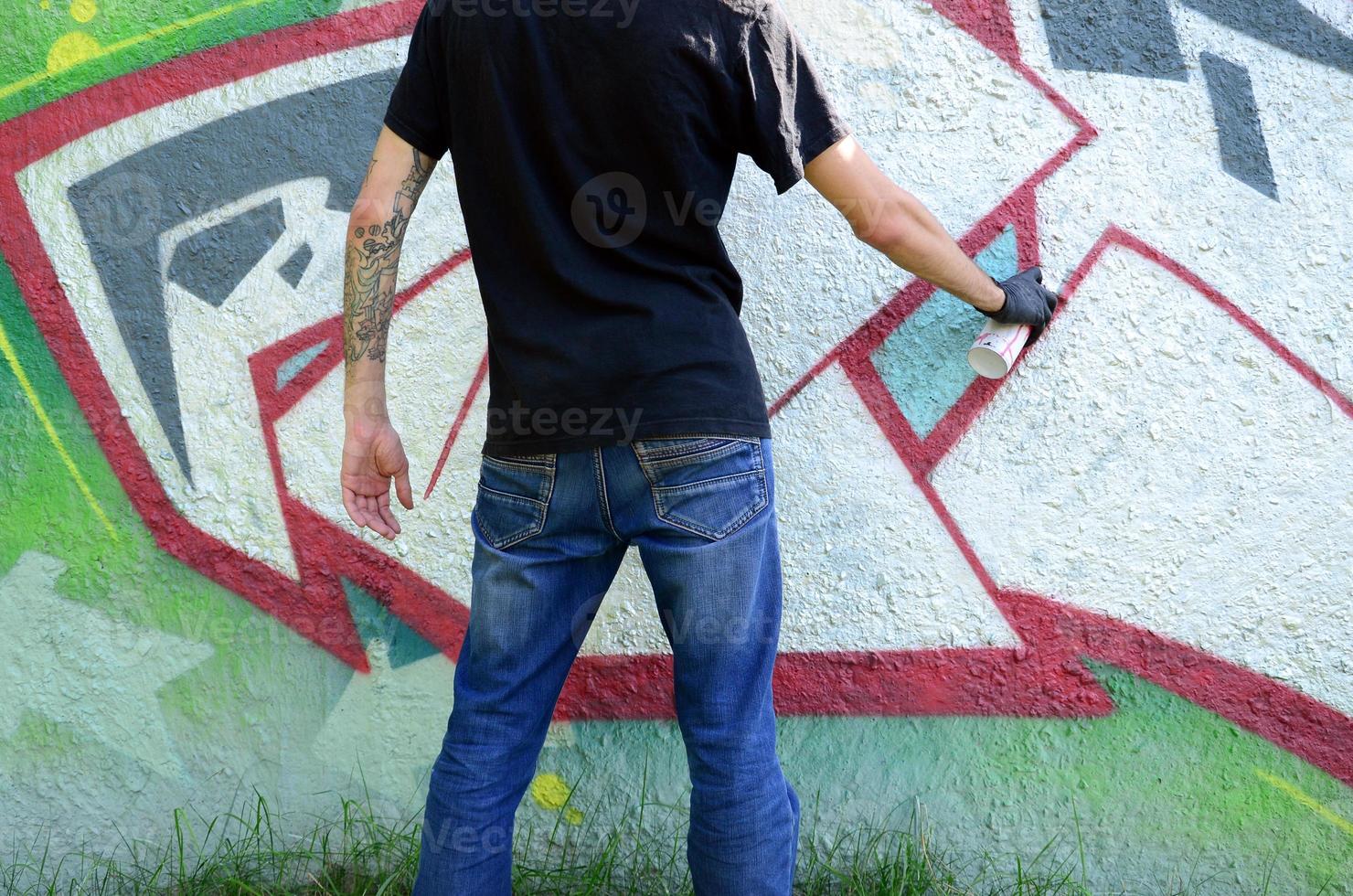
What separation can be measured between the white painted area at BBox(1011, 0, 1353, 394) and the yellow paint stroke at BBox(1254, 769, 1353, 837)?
0.83 meters

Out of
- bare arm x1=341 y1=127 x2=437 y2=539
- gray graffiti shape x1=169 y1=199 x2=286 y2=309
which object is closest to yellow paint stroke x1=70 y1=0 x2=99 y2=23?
gray graffiti shape x1=169 y1=199 x2=286 y2=309

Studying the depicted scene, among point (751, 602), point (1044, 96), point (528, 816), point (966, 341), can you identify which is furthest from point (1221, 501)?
point (528, 816)

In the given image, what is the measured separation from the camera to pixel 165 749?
7.15 ft

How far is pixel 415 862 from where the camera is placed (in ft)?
6.81

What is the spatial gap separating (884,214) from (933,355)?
73cm

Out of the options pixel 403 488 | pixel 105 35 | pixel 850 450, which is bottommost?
pixel 850 450

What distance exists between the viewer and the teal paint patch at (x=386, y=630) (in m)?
2.18

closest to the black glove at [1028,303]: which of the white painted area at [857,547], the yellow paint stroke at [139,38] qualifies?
the white painted area at [857,547]

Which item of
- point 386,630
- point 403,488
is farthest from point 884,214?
point 386,630

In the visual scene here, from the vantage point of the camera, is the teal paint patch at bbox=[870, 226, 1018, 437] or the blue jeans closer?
the blue jeans

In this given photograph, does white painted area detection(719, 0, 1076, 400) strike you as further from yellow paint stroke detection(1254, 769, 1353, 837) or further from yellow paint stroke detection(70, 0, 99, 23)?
yellow paint stroke detection(70, 0, 99, 23)

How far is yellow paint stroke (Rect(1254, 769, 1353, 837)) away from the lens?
6.57 feet

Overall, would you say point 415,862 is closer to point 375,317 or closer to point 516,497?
point 516,497

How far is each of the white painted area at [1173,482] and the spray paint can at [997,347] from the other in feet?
0.47
